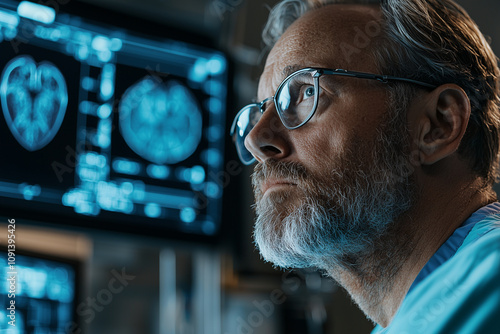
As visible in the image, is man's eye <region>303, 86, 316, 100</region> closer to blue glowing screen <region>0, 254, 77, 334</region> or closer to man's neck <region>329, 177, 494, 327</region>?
man's neck <region>329, 177, 494, 327</region>

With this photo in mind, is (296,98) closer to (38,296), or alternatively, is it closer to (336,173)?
(336,173)

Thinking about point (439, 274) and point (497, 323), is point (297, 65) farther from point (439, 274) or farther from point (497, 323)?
point (497, 323)

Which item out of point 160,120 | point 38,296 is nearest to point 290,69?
point 160,120

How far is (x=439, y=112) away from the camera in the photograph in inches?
43.5

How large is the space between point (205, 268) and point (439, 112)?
869 mm

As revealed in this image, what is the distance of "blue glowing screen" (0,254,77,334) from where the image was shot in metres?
1.24

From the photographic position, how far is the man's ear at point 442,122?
1075 mm

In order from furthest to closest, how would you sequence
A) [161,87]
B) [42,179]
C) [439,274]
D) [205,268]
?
[205,268] → [161,87] → [42,179] → [439,274]

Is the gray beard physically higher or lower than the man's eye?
lower

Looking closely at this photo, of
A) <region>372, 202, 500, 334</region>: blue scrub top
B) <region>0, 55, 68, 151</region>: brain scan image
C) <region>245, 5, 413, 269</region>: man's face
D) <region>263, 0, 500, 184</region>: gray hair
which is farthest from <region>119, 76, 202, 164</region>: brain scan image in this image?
<region>372, 202, 500, 334</region>: blue scrub top

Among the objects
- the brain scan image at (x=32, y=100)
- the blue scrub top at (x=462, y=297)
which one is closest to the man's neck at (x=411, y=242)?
the blue scrub top at (x=462, y=297)

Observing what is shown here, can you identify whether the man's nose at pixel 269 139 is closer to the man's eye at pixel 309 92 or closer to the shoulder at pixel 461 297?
the man's eye at pixel 309 92

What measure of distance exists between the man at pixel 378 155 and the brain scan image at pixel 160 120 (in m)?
0.43

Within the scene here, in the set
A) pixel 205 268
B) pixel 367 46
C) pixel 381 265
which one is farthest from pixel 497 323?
pixel 205 268
